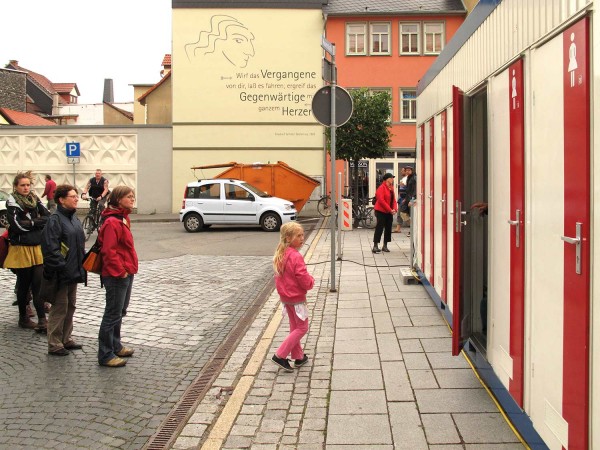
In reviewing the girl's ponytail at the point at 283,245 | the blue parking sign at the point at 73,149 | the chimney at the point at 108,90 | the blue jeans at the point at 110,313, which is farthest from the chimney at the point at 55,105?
the girl's ponytail at the point at 283,245

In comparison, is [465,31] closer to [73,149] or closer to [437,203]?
[437,203]

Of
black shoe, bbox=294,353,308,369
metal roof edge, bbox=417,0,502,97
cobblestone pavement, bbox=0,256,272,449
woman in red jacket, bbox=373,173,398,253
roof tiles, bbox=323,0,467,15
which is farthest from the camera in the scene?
roof tiles, bbox=323,0,467,15

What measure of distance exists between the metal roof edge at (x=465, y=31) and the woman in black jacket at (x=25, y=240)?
4.90 m

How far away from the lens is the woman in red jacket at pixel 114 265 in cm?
645

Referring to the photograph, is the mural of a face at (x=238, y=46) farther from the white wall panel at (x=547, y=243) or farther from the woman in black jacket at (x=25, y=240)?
the white wall panel at (x=547, y=243)

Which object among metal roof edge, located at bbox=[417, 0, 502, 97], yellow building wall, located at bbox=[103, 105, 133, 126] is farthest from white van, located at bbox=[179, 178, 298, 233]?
yellow building wall, located at bbox=[103, 105, 133, 126]

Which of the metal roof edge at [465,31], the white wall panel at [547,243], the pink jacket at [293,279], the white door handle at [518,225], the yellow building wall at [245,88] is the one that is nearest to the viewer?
the white wall panel at [547,243]

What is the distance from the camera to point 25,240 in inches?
313

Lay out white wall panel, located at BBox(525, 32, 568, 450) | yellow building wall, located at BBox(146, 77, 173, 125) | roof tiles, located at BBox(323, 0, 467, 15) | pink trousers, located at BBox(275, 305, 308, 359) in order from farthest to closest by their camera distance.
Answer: yellow building wall, located at BBox(146, 77, 173, 125) → roof tiles, located at BBox(323, 0, 467, 15) → pink trousers, located at BBox(275, 305, 308, 359) → white wall panel, located at BBox(525, 32, 568, 450)

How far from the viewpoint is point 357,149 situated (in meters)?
22.4

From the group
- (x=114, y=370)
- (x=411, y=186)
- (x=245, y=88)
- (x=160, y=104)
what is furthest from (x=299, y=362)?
(x=160, y=104)

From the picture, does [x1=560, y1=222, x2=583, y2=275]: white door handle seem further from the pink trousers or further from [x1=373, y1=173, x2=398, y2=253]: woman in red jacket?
[x1=373, y1=173, x2=398, y2=253]: woman in red jacket

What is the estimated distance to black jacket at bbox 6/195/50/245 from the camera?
25.8 feet

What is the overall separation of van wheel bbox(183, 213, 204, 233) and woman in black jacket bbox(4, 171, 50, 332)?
13628mm
